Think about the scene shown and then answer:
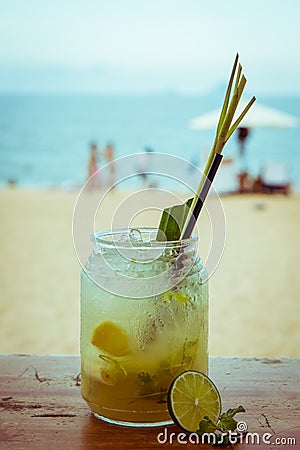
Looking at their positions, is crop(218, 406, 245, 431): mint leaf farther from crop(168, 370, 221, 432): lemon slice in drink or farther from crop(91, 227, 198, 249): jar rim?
crop(91, 227, 198, 249): jar rim

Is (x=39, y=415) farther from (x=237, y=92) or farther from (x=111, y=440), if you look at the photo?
(x=237, y=92)

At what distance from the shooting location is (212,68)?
1772 cm

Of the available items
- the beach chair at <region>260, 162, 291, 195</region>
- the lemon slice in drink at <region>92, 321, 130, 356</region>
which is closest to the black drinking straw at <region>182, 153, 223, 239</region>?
the lemon slice in drink at <region>92, 321, 130, 356</region>

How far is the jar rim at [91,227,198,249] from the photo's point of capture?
0.76m

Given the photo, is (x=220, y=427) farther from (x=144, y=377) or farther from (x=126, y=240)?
(x=126, y=240)

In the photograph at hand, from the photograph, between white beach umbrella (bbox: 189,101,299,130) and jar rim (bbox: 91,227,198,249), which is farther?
white beach umbrella (bbox: 189,101,299,130)

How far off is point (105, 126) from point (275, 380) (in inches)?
673

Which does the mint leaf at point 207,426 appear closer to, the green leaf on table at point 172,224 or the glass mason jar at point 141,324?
the glass mason jar at point 141,324

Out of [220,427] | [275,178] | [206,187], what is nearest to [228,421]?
[220,427]

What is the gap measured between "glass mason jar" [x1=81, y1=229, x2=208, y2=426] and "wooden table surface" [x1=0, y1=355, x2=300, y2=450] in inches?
1.2

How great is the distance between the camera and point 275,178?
8484 mm

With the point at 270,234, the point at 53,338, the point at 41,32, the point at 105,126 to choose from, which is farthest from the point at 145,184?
the point at 41,32

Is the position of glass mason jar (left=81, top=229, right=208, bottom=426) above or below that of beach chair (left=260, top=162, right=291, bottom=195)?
above

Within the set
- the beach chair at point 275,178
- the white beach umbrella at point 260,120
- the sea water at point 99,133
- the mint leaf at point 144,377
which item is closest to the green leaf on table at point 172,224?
the mint leaf at point 144,377
